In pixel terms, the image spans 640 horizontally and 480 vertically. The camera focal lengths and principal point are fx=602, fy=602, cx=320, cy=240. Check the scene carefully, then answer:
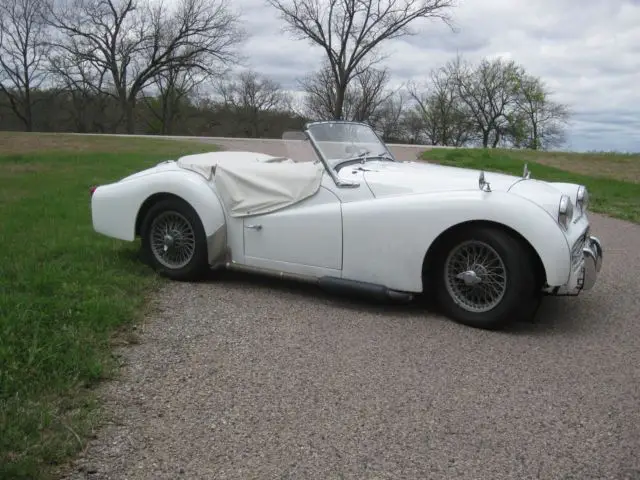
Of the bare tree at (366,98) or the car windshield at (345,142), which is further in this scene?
the bare tree at (366,98)

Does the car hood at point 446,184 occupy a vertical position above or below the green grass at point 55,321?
above

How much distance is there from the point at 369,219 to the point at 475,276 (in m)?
0.86

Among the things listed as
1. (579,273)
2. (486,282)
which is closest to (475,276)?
(486,282)

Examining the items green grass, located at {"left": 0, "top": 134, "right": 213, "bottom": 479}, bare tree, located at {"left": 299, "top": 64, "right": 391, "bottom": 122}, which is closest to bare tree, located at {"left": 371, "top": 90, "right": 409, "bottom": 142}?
bare tree, located at {"left": 299, "top": 64, "right": 391, "bottom": 122}

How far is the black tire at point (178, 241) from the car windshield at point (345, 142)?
47.8 inches

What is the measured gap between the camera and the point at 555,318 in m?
4.46

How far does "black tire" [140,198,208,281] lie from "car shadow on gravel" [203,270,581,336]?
23cm

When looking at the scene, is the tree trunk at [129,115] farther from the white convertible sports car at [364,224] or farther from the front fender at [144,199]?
the white convertible sports car at [364,224]

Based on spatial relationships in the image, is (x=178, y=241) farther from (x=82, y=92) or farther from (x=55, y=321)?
(x=82, y=92)

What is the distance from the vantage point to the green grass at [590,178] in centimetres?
1143

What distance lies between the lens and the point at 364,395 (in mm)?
3088

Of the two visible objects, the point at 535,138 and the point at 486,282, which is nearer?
the point at 486,282

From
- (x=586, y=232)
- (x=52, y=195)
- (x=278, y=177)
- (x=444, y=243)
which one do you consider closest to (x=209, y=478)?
(x=444, y=243)

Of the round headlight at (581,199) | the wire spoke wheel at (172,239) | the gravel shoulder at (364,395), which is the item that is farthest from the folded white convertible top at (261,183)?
the round headlight at (581,199)
